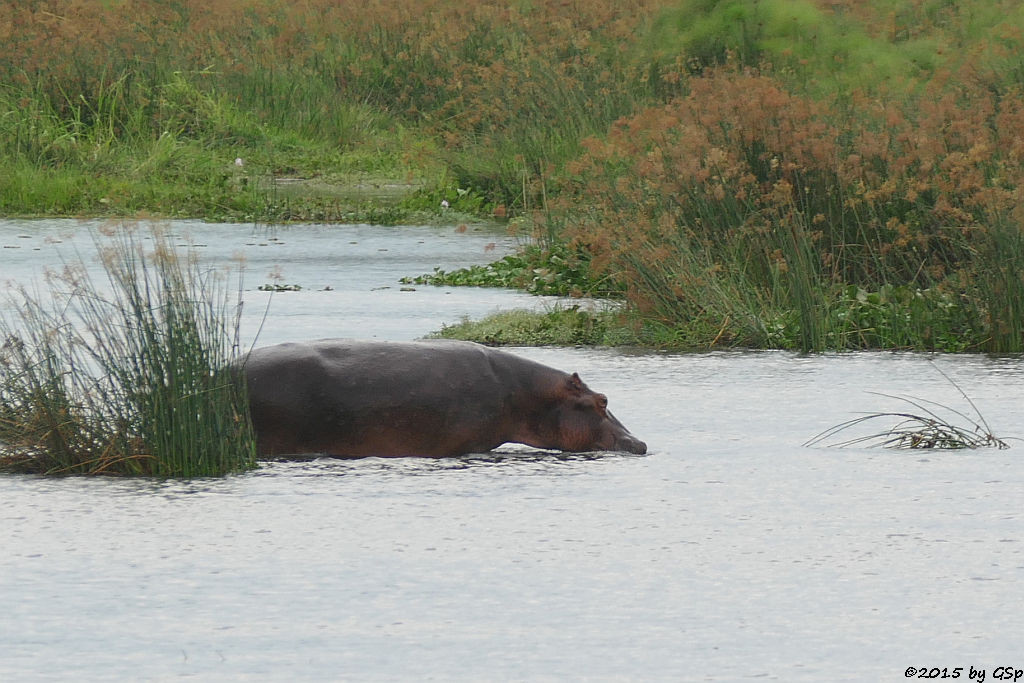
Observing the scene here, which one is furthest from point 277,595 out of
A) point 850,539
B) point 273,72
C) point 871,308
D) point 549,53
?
point 273,72

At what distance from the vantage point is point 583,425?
20.9 feet

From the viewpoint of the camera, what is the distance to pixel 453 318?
34.7 feet

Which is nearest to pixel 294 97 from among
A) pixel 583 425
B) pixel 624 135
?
pixel 624 135

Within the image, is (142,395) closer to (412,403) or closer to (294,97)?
(412,403)

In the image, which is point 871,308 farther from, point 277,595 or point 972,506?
point 277,595

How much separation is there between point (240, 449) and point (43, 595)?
1557 mm

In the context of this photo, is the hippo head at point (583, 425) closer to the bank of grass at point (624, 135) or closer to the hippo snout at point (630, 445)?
the hippo snout at point (630, 445)

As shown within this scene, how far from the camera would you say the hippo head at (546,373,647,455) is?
251 inches

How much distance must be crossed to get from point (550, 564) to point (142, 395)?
66.5 inches

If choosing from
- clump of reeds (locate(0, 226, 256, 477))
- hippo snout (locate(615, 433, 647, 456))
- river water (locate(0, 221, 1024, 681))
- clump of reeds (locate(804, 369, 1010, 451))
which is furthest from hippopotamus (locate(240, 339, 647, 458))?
clump of reeds (locate(804, 369, 1010, 451))

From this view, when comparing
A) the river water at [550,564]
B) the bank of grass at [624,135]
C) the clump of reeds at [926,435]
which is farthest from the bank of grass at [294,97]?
the river water at [550,564]

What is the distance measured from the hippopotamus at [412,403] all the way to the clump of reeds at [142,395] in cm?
23

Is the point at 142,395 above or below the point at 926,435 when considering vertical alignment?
above

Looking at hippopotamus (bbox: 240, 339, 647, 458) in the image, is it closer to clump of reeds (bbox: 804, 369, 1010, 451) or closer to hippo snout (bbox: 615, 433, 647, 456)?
hippo snout (bbox: 615, 433, 647, 456)
